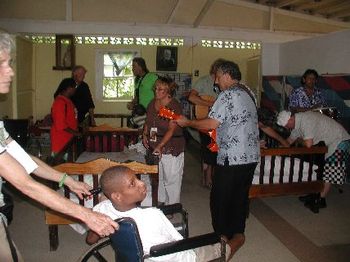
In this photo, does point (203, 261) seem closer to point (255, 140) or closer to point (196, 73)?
point (255, 140)

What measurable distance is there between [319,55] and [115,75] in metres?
3.87

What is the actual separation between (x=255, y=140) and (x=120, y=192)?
126cm

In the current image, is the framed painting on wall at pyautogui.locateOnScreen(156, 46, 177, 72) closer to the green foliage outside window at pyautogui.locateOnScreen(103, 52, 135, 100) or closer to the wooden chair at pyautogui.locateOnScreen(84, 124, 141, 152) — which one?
the green foliage outside window at pyautogui.locateOnScreen(103, 52, 135, 100)

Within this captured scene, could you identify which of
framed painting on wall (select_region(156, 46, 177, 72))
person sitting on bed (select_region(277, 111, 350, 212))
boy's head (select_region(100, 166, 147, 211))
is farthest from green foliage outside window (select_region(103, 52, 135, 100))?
boy's head (select_region(100, 166, 147, 211))

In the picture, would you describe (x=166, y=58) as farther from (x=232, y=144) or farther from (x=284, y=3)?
(x=232, y=144)

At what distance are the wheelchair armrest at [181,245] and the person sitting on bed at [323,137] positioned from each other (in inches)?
94.8

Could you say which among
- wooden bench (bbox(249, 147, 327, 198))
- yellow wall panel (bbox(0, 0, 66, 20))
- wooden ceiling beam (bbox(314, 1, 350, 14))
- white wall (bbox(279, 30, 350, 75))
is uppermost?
wooden ceiling beam (bbox(314, 1, 350, 14))

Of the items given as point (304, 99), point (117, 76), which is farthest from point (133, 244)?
point (117, 76)

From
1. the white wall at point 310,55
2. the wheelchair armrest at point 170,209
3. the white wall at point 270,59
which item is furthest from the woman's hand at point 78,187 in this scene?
the white wall at point 270,59

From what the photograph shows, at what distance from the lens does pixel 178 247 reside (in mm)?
1678

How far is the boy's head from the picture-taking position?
1.80 meters

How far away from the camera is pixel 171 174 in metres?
3.60

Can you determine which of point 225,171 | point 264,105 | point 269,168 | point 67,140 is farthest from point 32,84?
point 225,171

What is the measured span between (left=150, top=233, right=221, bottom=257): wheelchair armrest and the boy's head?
0.98ft
